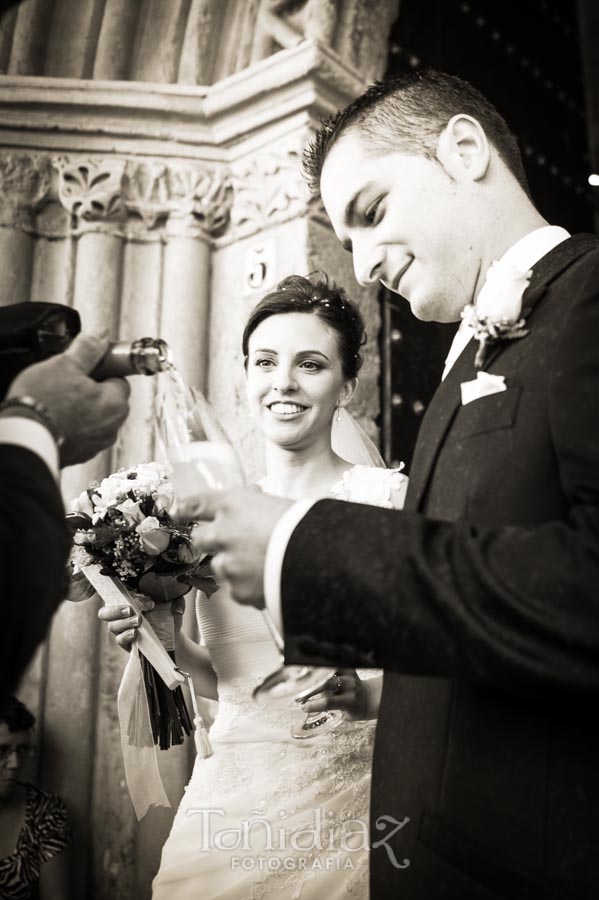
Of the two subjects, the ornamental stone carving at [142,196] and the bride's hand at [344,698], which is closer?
the bride's hand at [344,698]

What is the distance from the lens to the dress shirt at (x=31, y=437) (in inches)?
43.6

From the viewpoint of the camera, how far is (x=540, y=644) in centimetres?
100

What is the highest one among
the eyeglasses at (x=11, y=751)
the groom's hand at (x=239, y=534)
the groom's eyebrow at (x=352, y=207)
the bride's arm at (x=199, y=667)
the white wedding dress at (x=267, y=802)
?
the groom's eyebrow at (x=352, y=207)

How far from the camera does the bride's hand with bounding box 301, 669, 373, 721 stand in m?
2.06

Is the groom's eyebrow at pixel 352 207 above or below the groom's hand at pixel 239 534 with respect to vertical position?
above

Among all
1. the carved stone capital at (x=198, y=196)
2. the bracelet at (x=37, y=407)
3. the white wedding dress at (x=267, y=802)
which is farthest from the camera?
the carved stone capital at (x=198, y=196)

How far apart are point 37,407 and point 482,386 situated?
0.66 m

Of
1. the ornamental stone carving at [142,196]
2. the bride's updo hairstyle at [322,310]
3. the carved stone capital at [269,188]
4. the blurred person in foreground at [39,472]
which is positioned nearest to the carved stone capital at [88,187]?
the ornamental stone carving at [142,196]

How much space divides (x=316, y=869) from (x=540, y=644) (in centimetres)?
147

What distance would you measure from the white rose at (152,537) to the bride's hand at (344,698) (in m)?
0.53

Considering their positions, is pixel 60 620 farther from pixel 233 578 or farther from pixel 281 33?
pixel 281 33

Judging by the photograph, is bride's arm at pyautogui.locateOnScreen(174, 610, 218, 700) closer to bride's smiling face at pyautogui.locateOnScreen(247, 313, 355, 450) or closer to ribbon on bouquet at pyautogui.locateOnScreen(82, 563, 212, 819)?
ribbon on bouquet at pyautogui.locateOnScreen(82, 563, 212, 819)

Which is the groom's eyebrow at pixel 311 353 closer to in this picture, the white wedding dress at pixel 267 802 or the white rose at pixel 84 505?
the white wedding dress at pixel 267 802

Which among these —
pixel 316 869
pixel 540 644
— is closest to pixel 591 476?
pixel 540 644
